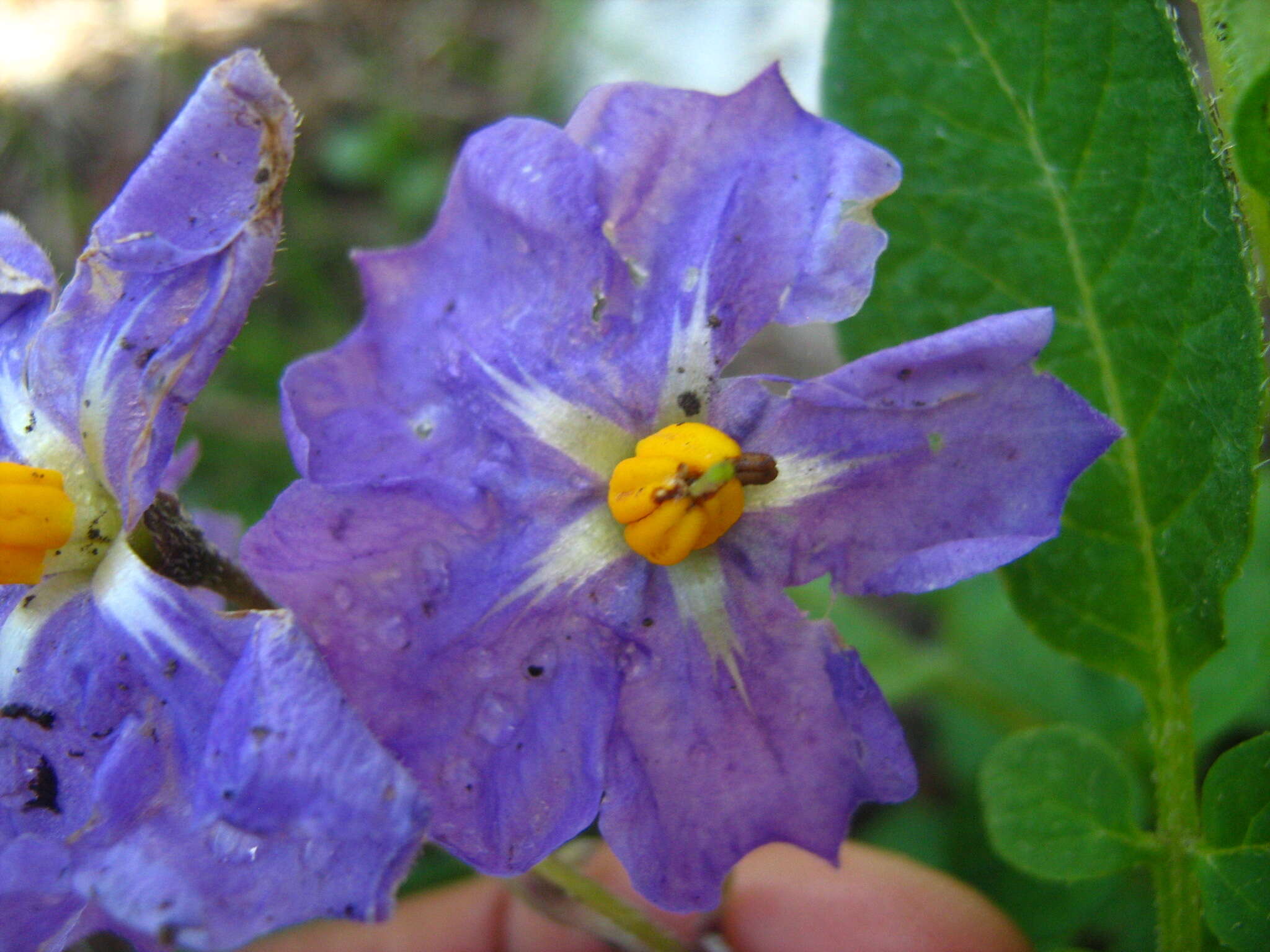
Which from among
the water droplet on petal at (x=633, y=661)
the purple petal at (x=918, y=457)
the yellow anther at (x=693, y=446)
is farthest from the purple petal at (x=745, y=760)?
the yellow anther at (x=693, y=446)

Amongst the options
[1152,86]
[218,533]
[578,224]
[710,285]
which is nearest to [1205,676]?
[1152,86]

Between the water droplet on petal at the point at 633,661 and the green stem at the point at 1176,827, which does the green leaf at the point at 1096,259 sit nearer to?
the green stem at the point at 1176,827

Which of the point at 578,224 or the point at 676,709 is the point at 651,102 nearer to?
the point at 578,224

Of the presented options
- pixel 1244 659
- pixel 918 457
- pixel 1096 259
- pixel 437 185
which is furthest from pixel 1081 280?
pixel 437 185

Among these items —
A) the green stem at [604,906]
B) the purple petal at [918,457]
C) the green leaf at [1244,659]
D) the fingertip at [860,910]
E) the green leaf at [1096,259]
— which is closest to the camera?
the purple petal at [918,457]

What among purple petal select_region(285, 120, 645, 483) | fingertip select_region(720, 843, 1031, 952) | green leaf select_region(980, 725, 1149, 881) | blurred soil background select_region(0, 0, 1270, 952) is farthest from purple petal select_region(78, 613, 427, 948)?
blurred soil background select_region(0, 0, 1270, 952)

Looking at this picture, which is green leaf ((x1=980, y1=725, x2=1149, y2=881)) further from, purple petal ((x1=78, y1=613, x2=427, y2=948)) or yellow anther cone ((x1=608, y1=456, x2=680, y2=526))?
purple petal ((x1=78, y1=613, x2=427, y2=948))

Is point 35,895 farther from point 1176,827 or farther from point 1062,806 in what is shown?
point 1176,827
